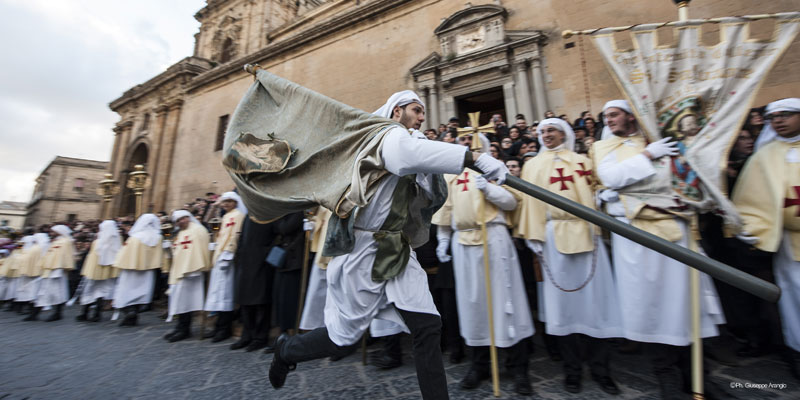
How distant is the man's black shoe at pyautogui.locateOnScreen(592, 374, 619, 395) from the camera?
101 inches

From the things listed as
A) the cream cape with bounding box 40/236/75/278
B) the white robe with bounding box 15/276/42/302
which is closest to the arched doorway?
the white robe with bounding box 15/276/42/302

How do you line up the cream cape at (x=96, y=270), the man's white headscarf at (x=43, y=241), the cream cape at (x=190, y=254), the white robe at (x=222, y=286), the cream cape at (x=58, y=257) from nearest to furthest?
1. the white robe at (x=222, y=286)
2. the cream cape at (x=190, y=254)
3. the cream cape at (x=96, y=270)
4. the cream cape at (x=58, y=257)
5. the man's white headscarf at (x=43, y=241)

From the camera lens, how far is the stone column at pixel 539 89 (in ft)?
28.0

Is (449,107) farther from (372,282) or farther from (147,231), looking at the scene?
(372,282)

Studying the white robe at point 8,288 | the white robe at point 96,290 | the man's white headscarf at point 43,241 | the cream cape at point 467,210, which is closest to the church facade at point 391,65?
the cream cape at point 467,210

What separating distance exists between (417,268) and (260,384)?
1.88 m

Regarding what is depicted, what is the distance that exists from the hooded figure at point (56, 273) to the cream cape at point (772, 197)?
11.0 meters

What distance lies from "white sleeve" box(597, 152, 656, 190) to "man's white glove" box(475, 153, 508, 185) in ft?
4.24

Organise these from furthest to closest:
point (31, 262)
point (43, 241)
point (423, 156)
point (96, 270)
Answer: point (43, 241) < point (31, 262) < point (96, 270) < point (423, 156)

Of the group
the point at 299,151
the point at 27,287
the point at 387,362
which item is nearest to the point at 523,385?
the point at 387,362

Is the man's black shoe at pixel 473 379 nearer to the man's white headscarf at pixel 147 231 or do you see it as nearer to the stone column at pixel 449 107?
the man's white headscarf at pixel 147 231

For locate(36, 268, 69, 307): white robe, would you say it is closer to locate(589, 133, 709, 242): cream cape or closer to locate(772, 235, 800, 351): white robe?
locate(589, 133, 709, 242): cream cape

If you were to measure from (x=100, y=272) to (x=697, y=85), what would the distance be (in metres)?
9.33

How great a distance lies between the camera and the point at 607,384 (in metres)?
2.60
